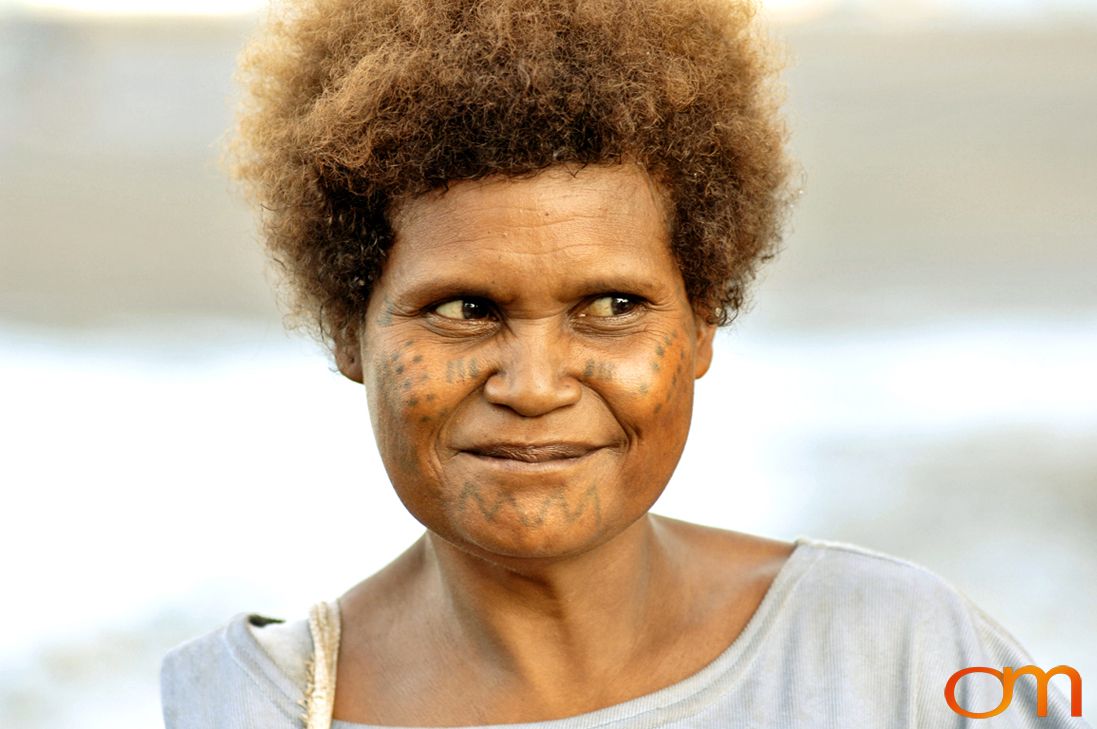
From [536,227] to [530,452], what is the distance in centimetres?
33

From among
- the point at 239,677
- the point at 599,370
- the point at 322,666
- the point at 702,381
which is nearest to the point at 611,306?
the point at 599,370

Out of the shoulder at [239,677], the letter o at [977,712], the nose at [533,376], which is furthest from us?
the shoulder at [239,677]

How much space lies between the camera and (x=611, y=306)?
7.43ft

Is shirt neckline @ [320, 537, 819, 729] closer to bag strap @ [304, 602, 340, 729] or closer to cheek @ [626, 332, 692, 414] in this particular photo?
bag strap @ [304, 602, 340, 729]

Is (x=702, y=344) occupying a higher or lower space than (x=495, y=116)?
lower

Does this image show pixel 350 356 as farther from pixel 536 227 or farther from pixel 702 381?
pixel 702 381

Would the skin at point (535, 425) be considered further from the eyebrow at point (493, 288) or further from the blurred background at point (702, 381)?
the blurred background at point (702, 381)

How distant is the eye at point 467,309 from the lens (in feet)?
7.35

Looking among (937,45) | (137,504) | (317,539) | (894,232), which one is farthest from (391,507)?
(937,45)

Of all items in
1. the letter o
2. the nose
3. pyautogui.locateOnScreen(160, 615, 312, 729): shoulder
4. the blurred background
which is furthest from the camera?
the blurred background

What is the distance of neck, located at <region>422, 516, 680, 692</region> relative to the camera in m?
2.45

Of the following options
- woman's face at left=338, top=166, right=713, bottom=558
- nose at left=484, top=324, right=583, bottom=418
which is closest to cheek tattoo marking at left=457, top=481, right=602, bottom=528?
woman's face at left=338, top=166, right=713, bottom=558

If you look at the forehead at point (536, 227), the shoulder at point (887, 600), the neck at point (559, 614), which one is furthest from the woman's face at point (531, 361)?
the shoulder at point (887, 600)

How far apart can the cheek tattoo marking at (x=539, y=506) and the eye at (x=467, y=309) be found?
25 centimetres
